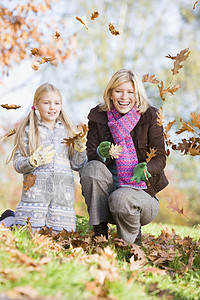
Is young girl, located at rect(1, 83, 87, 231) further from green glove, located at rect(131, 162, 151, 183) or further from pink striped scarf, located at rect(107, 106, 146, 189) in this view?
green glove, located at rect(131, 162, 151, 183)

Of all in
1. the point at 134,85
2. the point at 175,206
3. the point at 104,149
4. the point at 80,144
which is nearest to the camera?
the point at 175,206

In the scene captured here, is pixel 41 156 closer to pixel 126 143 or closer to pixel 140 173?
pixel 126 143

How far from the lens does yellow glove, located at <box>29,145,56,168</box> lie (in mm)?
2863

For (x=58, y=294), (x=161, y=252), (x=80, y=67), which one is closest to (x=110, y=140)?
(x=161, y=252)

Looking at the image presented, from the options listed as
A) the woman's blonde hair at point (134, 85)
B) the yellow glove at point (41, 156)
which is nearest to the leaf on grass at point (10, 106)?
the yellow glove at point (41, 156)

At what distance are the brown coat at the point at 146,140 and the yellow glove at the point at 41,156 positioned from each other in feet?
1.05

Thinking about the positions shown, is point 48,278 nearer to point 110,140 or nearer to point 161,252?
point 161,252

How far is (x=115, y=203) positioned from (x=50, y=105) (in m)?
1.14

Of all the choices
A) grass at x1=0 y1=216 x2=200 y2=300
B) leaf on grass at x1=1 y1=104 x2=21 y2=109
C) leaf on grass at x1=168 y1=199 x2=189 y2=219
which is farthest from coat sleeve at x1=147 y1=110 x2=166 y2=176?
leaf on grass at x1=1 y1=104 x2=21 y2=109

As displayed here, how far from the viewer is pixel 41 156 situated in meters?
2.89

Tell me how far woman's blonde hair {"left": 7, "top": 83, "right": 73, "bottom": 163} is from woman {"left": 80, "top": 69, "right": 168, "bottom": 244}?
0.39 meters

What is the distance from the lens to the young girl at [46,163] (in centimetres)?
299

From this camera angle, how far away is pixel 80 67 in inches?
420

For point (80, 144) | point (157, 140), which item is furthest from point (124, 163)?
point (80, 144)
